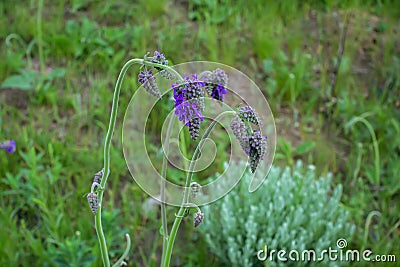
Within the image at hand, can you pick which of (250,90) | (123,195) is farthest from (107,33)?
(123,195)

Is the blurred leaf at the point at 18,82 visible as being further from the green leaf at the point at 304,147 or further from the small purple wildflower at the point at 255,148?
the small purple wildflower at the point at 255,148

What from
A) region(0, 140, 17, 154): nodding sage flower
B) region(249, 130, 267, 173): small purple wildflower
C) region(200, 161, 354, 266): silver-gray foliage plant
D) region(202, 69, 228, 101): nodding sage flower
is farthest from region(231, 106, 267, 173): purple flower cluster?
region(0, 140, 17, 154): nodding sage flower

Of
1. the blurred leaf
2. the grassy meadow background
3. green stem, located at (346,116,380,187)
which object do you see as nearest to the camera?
the grassy meadow background

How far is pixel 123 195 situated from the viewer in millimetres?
2779

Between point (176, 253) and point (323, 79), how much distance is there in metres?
1.57

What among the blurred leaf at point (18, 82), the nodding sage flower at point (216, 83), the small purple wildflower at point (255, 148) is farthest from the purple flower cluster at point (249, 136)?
the blurred leaf at point (18, 82)

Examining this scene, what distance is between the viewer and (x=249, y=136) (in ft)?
4.24

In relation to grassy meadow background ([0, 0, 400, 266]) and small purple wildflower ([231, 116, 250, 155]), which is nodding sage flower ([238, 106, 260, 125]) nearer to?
small purple wildflower ([231, 116, 250, 155])

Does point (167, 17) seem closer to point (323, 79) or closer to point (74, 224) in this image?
point (323, 79)

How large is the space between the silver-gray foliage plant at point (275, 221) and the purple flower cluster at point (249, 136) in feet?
3.70

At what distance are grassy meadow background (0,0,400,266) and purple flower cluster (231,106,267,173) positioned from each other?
121cm

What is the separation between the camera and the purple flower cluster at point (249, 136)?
4.20ft

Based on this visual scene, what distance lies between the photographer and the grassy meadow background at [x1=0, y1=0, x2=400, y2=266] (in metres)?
2.64

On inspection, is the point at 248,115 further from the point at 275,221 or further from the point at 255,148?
the point at 275,221
